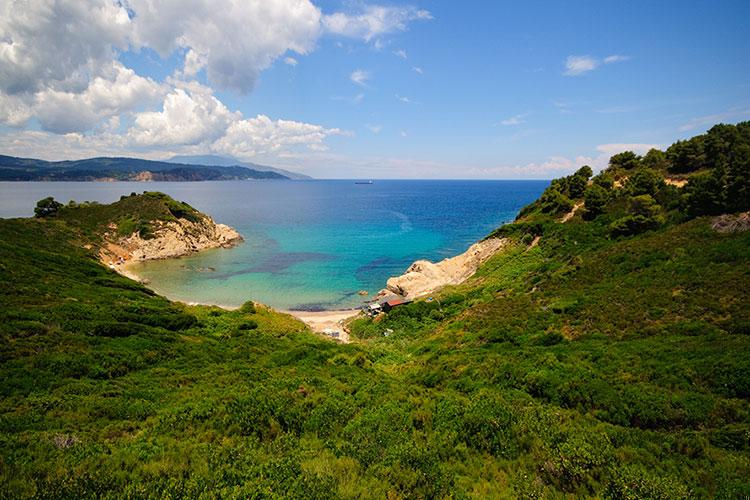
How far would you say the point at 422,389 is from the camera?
57.4ft

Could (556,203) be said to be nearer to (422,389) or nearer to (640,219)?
(640,219)

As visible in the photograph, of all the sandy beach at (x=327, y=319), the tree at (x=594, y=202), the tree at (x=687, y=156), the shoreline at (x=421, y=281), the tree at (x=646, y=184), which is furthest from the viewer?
the tree at (x=687, y=156)

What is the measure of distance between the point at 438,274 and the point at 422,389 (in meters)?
36.9

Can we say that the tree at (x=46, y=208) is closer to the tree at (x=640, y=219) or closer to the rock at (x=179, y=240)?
the rock at (x=179, y=240)

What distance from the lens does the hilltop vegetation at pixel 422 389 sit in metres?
9.16

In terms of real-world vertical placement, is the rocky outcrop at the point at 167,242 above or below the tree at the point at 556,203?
below

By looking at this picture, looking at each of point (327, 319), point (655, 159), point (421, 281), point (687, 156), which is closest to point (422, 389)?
point (327, 319)

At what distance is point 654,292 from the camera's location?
22.9m

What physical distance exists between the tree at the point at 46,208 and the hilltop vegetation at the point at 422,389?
6013cm

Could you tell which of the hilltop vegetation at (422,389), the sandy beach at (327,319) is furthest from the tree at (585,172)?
the sandy beach at (327,319)

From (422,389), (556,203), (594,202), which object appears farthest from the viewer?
(556,203)

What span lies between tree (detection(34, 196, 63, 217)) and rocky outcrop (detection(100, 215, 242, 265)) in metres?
15.0

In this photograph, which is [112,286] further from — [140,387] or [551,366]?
[551,366]

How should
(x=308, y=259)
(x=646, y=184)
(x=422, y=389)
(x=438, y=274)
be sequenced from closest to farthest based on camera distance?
(x=422, y=389), (x=646, y=184), (x=438, y=274), (x=308, y=259)
